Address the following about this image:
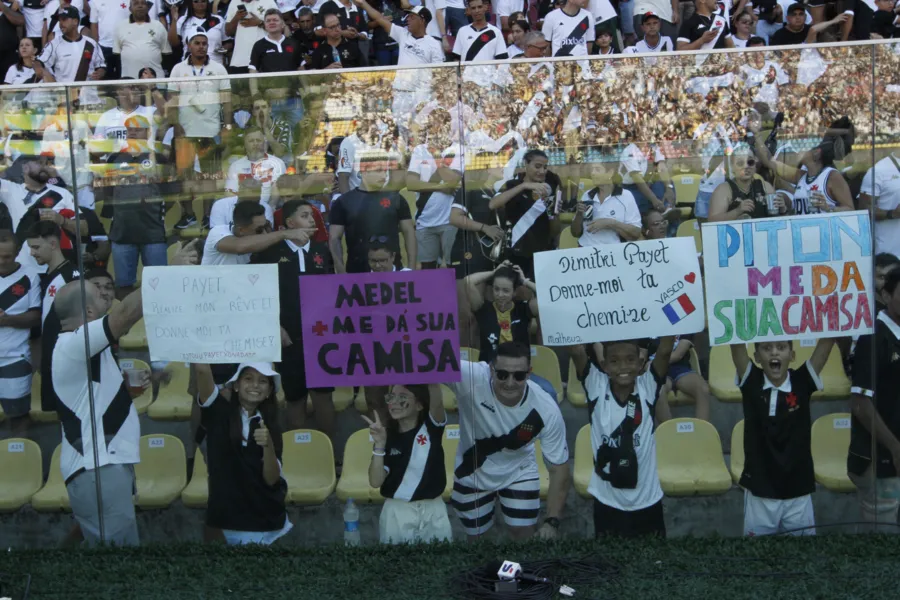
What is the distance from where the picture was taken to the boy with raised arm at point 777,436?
6.25m

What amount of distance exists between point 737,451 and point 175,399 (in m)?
3.26

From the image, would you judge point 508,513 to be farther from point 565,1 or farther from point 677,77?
point 565,1

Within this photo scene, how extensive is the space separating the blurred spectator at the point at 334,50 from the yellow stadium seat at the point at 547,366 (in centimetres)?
625

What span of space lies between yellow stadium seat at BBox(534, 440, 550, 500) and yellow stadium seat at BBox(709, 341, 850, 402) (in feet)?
3.42

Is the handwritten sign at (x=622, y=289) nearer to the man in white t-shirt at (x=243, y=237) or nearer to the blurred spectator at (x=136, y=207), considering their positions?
the man in white t-shirt at (x=243, y=237)

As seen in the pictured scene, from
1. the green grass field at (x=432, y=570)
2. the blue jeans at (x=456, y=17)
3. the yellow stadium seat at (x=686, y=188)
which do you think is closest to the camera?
the green grass field at (x=432, y=570)

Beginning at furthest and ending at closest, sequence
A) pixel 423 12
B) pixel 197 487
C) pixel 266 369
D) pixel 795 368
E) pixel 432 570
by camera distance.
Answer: pixel 423 12 < pixel 197 487 < pixel 266 369 < pixel 795 368 < pixel 432 570

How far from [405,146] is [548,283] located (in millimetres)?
1107

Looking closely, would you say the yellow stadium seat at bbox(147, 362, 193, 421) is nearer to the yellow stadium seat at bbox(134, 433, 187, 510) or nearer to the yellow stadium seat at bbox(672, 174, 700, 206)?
the yellow stadium seat at bbox(134, 433, 187, 510)

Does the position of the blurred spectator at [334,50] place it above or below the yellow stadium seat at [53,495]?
above

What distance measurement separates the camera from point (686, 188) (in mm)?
6070

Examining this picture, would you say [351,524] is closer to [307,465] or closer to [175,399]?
[307,465]

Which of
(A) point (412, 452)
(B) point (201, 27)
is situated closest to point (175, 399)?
(A) point (412, 452)

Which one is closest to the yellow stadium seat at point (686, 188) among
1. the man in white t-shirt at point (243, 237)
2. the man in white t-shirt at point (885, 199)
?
the man in white t-shirt at point (885, 199)
